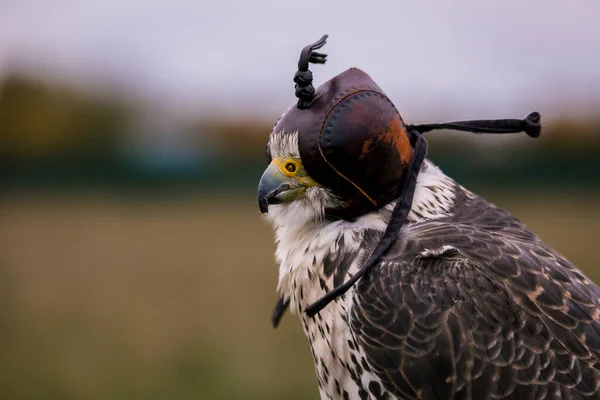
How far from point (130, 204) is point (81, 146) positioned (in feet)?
9.78

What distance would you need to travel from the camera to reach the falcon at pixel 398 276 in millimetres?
2225

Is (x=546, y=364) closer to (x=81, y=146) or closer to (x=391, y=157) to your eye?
(x=391, y=157)

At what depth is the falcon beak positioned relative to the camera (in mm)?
2369

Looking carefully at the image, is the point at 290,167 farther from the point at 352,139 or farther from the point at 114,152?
the point at 114,152

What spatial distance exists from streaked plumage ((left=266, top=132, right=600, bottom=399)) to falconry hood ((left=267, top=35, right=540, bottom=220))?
54 millimetres

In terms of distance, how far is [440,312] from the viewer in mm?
2248

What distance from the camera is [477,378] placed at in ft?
7.24

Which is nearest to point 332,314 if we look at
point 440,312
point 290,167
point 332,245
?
point 332,245

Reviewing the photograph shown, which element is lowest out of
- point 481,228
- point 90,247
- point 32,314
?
point 90,247

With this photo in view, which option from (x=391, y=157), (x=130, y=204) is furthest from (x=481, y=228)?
(x=130, y=204)

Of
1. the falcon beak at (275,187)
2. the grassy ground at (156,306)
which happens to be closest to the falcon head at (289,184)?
the falcon beak at (275,187)

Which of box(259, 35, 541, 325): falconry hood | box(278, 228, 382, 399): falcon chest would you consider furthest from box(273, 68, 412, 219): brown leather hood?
box(278, 228, 382, 399): falcon chest

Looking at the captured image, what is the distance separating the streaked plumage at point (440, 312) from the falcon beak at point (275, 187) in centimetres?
5

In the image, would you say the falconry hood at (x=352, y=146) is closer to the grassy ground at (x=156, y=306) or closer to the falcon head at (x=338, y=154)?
the falcon head at (x=338, y=154)
